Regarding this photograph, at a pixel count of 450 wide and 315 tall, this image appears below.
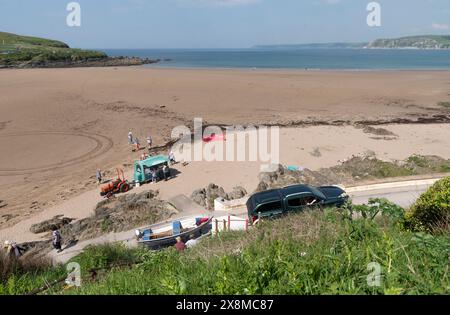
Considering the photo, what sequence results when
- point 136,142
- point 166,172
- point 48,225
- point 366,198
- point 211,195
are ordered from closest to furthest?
1. point 366,198
2. point 48,225
3. point 211,195
4. point 166,172
5. point 136,142

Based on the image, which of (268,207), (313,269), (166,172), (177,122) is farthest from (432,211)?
(177,122)

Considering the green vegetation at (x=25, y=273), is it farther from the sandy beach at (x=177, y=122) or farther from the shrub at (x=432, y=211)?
the shrub at (x=432, y=211)

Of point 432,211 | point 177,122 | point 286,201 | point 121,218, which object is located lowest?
point 121,218

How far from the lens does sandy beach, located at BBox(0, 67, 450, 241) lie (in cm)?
1886

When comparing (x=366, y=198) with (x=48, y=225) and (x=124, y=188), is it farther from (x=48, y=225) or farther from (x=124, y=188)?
(x=48, y=225)

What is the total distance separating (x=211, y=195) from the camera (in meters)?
15.3

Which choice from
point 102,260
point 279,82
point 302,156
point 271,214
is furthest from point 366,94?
point 102,260

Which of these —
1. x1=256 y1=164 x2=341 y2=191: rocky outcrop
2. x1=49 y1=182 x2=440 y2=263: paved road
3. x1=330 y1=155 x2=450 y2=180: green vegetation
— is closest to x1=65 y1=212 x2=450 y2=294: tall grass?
x1=49 y1=182 x2=440 y2=263: paved road

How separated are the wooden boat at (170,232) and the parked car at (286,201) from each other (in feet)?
5.39

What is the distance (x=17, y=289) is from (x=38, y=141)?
22120 millimetres

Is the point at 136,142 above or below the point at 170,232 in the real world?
above

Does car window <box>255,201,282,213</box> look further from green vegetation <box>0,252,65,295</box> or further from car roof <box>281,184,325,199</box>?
green vegetation <box>0,252,65,295</box>

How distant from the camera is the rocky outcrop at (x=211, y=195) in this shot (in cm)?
1498

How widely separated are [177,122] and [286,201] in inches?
812
